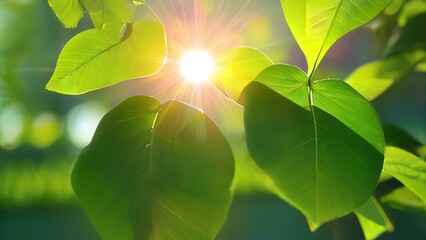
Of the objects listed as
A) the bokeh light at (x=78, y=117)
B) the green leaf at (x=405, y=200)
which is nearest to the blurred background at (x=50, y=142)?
the bokeh light at (x=78, y=117)

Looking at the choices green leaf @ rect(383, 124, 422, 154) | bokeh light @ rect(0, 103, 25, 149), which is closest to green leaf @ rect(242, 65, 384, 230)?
green leaf @ rect(383, 124, 422, 154)

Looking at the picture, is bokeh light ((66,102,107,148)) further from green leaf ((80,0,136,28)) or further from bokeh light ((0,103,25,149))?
green leaf ((80,0,136,28))

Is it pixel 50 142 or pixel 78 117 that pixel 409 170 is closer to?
pixel 78 117

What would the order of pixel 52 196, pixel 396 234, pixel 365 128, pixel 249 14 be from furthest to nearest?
pixel 52 196, pixel 396 234, pixel 249 14, pixel 365 128

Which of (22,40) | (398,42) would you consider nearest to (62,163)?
(22,40)

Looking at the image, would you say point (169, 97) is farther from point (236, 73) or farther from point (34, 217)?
point (34, 217)

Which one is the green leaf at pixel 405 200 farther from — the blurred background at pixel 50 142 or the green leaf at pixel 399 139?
the blurred background at pixel 50 142
